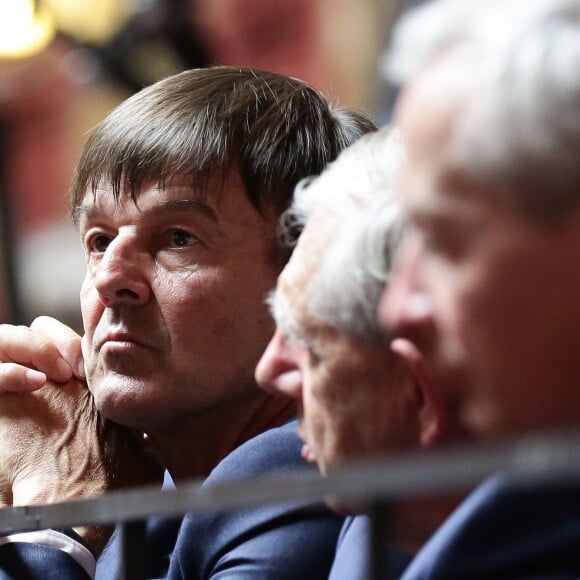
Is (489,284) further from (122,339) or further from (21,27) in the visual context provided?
(21,27)

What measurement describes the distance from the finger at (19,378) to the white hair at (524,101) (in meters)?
0.92

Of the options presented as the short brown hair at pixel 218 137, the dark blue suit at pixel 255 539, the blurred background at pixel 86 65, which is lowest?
the blurred background at pixel 86 65

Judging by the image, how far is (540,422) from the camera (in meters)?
0.84

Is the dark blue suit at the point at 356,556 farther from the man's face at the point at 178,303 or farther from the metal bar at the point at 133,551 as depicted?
the man's face at the point at 178,303

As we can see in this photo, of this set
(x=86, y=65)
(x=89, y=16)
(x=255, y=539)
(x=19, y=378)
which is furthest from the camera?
(x=86, y=65)

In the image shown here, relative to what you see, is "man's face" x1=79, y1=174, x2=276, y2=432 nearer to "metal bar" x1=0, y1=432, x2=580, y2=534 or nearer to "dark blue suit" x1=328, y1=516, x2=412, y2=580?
"dark blue suit" x1=328, y1=516, x2=412, y2=580

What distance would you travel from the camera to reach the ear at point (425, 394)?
3.14 ft

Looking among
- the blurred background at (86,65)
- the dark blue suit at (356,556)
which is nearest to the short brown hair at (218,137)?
the dark blue suit at (356,556)

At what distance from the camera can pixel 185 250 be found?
1.49 metres

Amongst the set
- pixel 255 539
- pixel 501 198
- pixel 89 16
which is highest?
pixel 501 198

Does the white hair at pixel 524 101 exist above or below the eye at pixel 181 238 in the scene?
above

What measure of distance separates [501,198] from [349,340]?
258 millimetres

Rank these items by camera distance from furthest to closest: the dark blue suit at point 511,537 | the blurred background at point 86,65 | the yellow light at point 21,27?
the blurred background at point 86,65 < the yellow light at point 21,27 < the dark blue suit at point 511,537

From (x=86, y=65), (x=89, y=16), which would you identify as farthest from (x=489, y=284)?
(x=86, y=65)
